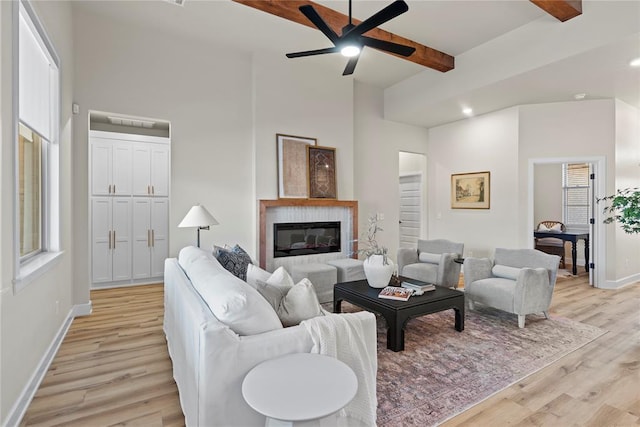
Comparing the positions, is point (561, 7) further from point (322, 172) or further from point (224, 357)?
point (224, 357)

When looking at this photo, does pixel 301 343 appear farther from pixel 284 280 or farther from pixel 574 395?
pixel 574 395

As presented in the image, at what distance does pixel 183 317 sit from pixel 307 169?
362 centimetres

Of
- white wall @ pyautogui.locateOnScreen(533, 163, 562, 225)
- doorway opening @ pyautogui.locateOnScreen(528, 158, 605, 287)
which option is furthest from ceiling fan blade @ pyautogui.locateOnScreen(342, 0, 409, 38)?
white wall @ pyautogui.locateOnScreen(533, 163, 562, 225)

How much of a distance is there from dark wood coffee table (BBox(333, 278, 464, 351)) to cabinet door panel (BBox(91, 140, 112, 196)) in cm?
405

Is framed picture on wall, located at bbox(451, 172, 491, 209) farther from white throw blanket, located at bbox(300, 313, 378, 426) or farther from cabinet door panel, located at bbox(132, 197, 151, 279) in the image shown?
cabinet door panel, located at bbox(132, 197, 151, 279)

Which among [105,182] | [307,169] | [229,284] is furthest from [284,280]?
[105,182]

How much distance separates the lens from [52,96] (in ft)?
10.1

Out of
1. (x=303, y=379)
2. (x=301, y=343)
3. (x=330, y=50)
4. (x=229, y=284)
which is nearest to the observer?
(x=303, y=379)

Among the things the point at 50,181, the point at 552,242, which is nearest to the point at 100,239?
the point at 50,181

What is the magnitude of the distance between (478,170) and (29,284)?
6252mm

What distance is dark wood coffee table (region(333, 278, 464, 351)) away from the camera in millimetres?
2869

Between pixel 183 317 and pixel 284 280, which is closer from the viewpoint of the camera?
pixel 183 317

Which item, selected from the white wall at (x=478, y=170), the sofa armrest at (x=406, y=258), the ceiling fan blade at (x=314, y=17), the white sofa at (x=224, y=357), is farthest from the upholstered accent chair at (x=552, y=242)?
the white sofa at (x=224, y=357)

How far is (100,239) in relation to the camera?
17.0ft
